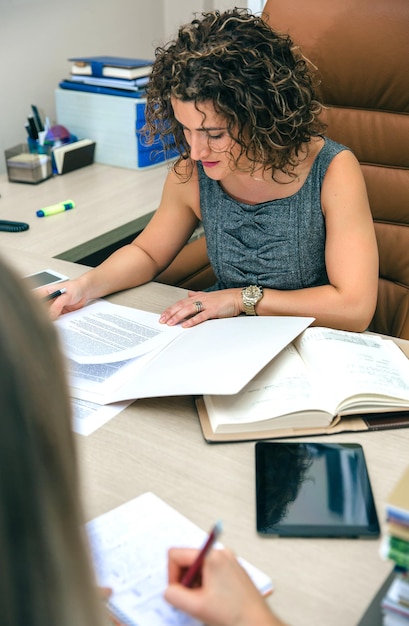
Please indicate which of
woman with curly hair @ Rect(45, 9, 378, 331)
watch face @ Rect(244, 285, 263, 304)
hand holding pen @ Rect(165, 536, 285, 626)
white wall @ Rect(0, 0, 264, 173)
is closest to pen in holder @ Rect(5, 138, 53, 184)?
white wall @ Rect(0, 0, 264, 173)

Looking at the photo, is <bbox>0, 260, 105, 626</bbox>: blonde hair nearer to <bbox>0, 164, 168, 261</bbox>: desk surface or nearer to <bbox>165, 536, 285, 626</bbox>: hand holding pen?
<bbox>165, 536, 285, 626</bbox>: hand holding pen

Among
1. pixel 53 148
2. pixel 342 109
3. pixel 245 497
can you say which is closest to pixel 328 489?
pixel 245 497

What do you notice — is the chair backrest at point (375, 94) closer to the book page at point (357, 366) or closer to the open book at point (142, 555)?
the book page at point (357, 366)

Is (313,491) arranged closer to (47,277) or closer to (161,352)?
(161,352)

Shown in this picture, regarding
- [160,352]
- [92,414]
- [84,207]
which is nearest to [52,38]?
[84,207]

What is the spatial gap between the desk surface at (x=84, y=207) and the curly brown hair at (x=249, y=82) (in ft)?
1.41

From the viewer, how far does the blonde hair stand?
1.45 feet

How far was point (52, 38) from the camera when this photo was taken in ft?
7.87

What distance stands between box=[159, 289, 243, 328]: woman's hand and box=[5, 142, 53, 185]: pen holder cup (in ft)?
3.00

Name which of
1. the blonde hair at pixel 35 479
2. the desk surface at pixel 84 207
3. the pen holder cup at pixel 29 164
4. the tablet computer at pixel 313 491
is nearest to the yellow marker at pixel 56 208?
the desk surface at pixel 84 207

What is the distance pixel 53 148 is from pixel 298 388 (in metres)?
1.40

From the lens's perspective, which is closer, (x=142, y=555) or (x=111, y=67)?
(x=142, y=555)

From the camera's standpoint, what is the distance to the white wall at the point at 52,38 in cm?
226

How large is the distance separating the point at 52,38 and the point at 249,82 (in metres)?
1.25
